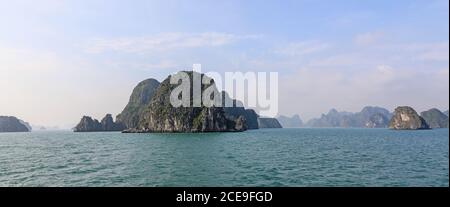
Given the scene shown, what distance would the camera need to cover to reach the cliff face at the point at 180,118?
516 ft

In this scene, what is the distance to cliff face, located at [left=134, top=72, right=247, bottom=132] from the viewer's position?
15725cm

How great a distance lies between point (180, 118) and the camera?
161125mm

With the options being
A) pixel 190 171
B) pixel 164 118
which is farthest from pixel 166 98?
pixel 190 171

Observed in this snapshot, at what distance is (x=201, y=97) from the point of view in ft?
591
